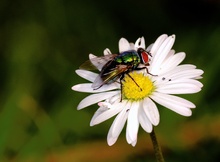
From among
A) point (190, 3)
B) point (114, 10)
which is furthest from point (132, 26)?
point (190, 3)

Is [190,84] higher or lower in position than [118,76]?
lower

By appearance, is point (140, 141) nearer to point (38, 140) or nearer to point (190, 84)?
point (38, 140)

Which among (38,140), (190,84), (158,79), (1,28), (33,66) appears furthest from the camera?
(1,28)

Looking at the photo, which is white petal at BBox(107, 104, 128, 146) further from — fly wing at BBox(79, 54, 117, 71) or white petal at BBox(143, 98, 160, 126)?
fly wing at BBox(79, 54, 117, 71)

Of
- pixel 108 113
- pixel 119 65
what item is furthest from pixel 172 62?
pixel 108 113

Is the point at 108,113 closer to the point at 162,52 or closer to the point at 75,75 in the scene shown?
the point at 162,52
